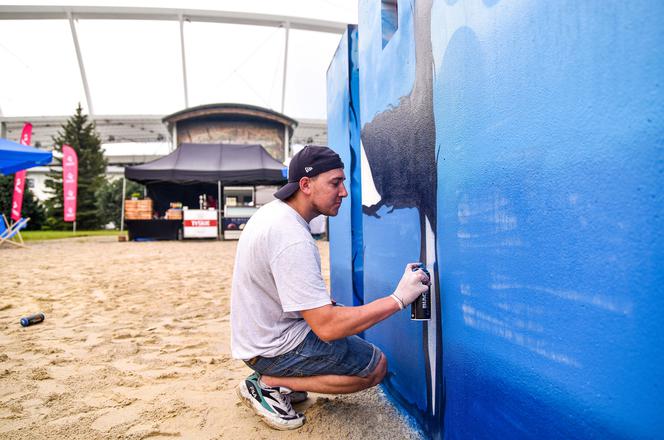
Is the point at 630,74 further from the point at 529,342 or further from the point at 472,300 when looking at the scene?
the point at 472,300

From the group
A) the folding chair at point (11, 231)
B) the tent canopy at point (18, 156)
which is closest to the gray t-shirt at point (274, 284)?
the tent canopy at point (18, 156)

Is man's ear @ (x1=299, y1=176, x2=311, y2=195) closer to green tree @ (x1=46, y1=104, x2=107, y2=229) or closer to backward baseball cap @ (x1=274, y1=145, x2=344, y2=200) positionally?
backward baseball cap @ (x1=274, y1=145, x2=344, y2=200)

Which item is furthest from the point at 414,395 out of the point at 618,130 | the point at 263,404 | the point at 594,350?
the point at 618,130

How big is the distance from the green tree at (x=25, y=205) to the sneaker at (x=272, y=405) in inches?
1003

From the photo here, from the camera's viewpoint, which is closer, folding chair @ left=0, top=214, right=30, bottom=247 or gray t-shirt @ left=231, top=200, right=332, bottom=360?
gray t-shirt @ left=231, top=200, right=332, bottom=360

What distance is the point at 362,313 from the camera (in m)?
1.60

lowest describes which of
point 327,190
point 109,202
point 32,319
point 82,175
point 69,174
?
point 32,319

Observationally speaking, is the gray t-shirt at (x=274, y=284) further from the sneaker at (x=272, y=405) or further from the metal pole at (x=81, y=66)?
the metal pole at (x=81, y=66)

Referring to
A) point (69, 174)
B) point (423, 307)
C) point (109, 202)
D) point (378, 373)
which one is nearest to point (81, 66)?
point (109, 202)

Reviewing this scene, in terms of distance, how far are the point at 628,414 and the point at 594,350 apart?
0.13 m

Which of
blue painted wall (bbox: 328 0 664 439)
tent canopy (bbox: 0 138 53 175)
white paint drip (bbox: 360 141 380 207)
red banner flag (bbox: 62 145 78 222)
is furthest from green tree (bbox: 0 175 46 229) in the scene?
blue painted wall (bbox: 328 0 664 439)

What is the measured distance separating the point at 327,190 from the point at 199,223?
11.5 m

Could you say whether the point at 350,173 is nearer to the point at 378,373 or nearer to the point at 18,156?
the point at 378,373

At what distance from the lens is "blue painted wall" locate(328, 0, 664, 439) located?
30.7 inches
